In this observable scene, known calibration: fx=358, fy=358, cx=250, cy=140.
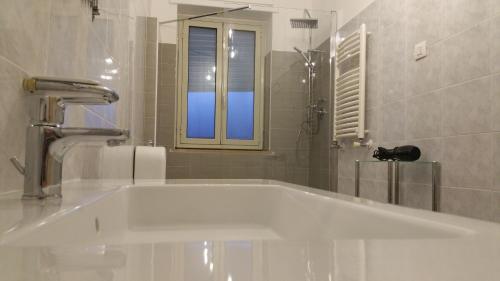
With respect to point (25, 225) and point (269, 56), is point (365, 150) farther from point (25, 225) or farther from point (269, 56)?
point (25, 225)

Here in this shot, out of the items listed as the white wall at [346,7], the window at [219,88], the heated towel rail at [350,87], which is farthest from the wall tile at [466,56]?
the window at [219,88]

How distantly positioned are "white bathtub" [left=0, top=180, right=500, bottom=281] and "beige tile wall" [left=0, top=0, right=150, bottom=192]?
16 centimetres

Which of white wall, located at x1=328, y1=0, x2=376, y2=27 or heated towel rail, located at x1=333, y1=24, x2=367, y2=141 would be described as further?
white wall, located at x1=328, y1=0, x2=376, y2=27

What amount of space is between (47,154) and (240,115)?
287 cm

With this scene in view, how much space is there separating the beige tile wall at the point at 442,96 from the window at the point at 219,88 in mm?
1202

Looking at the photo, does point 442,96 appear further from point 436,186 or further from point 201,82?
point 201,82

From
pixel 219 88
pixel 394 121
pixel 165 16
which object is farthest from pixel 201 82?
pixel 394 121

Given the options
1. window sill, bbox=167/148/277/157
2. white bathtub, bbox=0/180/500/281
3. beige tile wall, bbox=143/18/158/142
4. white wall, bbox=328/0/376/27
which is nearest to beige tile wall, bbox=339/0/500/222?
white wall, bbox=328/0/376/27

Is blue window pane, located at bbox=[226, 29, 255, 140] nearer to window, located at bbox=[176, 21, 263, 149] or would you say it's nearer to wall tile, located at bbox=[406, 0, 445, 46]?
window, located at bbox=[176, 21, 263, 149]

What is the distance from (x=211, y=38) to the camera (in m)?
3.44

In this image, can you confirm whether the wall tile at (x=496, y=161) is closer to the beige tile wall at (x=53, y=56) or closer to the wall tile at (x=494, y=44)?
the wall tile at (x=494, y=44)

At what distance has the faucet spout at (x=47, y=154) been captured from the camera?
58 centimetres

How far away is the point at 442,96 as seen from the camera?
6.04ft

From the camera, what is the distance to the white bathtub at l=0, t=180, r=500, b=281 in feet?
0.87
